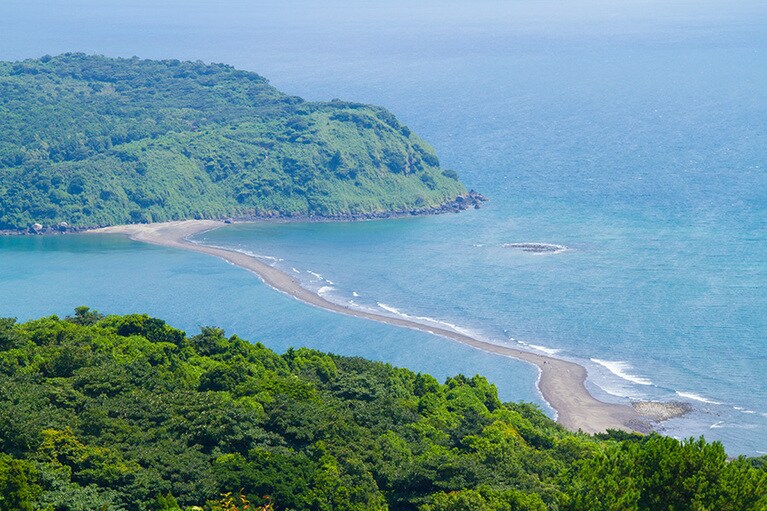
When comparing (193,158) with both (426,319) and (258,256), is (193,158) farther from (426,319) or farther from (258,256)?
(426,319)

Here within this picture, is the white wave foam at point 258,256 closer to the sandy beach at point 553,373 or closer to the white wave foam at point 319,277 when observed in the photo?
the sandy beach at point 553,373

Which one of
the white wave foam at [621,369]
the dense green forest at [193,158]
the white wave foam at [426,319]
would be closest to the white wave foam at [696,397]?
the white wave foam at [621,369]

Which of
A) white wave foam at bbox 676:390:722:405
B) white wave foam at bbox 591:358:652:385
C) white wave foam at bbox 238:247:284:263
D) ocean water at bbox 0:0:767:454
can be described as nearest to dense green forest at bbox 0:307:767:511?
white wave foam at bbox 676:390:722:405

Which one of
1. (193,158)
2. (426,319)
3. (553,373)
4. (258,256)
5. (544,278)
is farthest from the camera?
(193,158)

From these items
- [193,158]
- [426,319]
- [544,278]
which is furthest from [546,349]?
[193,158]

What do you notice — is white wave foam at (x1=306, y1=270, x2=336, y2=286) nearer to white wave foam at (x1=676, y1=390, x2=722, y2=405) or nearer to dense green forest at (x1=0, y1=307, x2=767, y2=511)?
white wave foam at (x1=676, y1=390, x2=722, y2=405)
